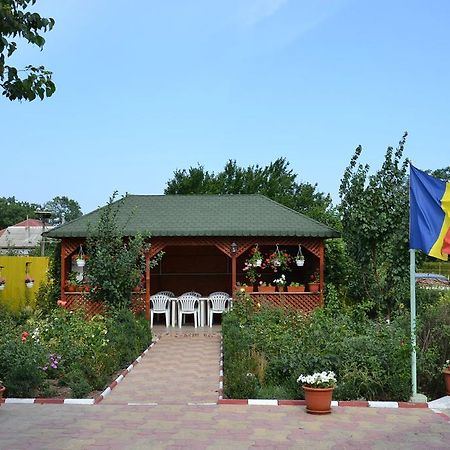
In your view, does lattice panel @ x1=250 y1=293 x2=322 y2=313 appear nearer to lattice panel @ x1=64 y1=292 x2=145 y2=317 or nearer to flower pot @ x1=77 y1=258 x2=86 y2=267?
lattice panel @ x1=64 y1=292 x2=145 y2=317

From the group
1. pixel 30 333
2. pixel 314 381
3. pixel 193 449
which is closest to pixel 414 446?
Result: pixel 314 381

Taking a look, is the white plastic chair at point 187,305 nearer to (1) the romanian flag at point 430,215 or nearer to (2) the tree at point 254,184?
(1) the romanian flag at point 430,215

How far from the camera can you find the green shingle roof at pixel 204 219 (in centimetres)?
1636

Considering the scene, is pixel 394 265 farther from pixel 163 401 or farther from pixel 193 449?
pixel 193 449

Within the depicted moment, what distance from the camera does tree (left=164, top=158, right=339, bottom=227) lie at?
4000cm

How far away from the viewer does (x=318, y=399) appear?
313 inches

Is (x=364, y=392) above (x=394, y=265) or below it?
below

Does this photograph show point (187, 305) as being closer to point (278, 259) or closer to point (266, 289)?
point (266, 289)

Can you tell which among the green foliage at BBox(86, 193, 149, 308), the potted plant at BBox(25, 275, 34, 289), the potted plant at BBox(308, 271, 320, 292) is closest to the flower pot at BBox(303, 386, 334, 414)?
the green foliage at BBox(86, 193, 149, 308)

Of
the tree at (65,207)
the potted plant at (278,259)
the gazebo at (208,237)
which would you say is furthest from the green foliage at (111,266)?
the tree at (65,207)

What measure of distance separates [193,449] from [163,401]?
2.47m

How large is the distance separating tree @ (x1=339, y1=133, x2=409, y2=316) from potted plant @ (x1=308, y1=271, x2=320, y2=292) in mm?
1115

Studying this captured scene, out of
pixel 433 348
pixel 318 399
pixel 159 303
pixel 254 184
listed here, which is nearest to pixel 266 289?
pixel 159 303

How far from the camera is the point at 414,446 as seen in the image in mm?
6602
